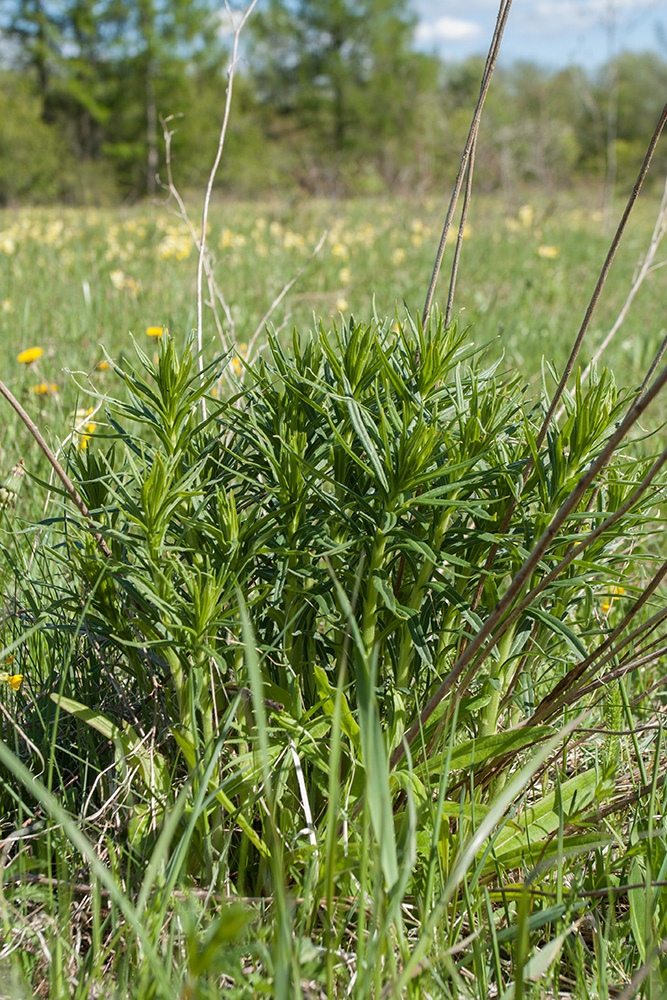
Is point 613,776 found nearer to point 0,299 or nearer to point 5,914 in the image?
point 5,914

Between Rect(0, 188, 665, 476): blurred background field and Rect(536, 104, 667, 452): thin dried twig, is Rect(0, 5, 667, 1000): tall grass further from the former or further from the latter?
Rect(0, 188, 665, 476): blurred background field

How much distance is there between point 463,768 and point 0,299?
4290 millimetres

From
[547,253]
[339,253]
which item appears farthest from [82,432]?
[547,253]

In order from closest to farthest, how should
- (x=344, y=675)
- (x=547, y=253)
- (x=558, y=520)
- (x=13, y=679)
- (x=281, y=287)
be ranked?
(x=558, y=520) → (x=344, y=675) → (x=13, y=679) → (x=281, y=287) → (x=547, y=253)

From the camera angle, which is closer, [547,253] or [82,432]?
[82,432]

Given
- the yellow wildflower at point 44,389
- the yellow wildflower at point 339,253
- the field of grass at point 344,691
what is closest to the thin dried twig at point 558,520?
the field of grass at point 344,691

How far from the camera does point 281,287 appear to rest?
4.37 meters

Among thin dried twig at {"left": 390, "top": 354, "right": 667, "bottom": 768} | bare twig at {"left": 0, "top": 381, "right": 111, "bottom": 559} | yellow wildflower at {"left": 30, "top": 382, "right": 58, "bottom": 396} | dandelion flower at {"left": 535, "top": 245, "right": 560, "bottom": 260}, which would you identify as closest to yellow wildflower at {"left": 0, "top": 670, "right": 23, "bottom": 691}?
bare twig at {"left": 0, "top": 381, "right": 111, "bottom": 559}

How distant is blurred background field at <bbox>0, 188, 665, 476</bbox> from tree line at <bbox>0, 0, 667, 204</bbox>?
10849mm

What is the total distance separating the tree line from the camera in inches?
974

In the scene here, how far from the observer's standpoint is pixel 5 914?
940mm

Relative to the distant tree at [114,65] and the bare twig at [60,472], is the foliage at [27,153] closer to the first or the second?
the distant tree at [114,65]

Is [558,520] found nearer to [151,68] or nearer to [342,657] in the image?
[342,657]

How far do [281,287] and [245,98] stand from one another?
39.2m
